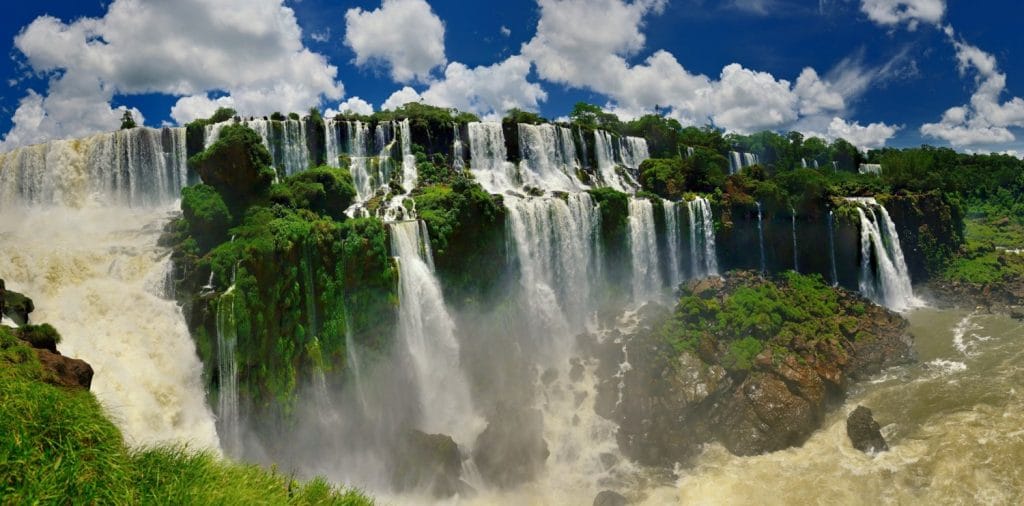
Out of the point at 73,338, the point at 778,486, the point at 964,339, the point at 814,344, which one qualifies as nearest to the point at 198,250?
the point at 73,338

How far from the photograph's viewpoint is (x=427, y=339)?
72.6 feet

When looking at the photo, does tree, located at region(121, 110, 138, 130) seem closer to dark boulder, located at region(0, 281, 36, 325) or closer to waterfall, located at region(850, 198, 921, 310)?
dark boulder, located at region(0, 281, 36, 325)

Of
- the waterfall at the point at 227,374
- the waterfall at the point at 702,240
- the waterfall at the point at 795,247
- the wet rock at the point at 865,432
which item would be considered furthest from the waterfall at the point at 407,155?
the wet rock at the point at 865,432

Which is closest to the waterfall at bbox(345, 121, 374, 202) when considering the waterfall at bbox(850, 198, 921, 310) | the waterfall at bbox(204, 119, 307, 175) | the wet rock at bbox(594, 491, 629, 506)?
Result: the waterfall at bbox(204, 119, 307, 175)

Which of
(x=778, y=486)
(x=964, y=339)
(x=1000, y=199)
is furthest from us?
(x=1000, y=199)

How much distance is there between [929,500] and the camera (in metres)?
15.4

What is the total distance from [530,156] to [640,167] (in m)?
9.06

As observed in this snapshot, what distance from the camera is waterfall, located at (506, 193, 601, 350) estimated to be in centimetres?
2620

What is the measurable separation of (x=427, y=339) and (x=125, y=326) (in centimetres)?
1045

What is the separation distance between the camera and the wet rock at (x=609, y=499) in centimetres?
1662

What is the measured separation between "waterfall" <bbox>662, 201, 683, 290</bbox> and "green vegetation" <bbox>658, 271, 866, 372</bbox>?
8.13 feet

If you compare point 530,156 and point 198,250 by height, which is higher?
point 530,156

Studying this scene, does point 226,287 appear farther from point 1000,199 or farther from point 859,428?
point 1000,199

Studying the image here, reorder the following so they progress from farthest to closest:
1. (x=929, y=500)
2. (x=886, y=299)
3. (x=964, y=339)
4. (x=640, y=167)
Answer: (x=640, y=167)
(x=886, y=299)
(x=964, y=339)
(x=929, y=500)
